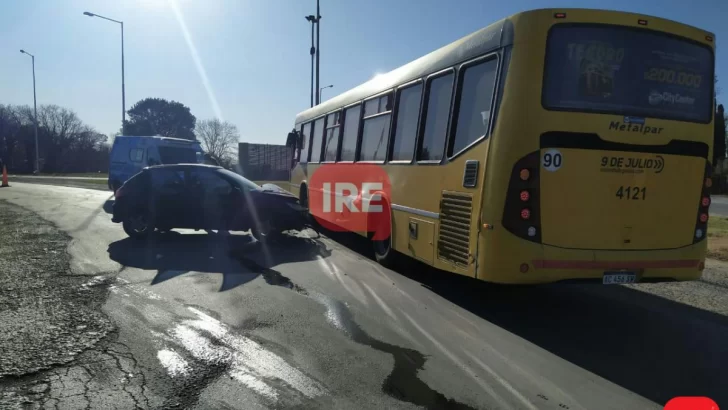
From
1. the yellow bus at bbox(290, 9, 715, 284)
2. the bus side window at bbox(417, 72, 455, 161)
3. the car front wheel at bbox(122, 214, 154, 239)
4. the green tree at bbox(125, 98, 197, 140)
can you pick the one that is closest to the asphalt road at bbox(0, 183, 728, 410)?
the yellow bus at bbox(290, 9, 715, 284)

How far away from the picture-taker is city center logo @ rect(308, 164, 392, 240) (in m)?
7.76

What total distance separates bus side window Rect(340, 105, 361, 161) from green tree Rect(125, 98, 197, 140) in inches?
2528

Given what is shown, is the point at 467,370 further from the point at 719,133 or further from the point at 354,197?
the point at 354,197

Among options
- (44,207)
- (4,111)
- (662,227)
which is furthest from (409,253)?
(4,111)

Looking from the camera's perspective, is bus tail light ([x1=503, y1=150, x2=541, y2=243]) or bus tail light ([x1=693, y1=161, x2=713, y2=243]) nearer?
bus tail light ([x1=503, y1=150, x2=541, y2=243])

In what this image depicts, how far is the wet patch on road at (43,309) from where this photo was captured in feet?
13.4

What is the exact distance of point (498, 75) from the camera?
16.4 feet

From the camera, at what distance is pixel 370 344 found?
4.57 m

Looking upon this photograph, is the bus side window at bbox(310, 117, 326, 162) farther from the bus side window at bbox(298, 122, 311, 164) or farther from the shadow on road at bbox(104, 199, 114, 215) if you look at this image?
the shadow on road at bbox(104, 199, 114, 215)

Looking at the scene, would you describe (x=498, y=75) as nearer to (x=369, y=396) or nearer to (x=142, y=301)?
(x=369, y=396)

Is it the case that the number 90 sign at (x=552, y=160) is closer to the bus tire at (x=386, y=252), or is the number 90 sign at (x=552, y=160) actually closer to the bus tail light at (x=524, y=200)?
the bus tail light at (x=524, y=200)

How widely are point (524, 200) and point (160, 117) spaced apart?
7252 centimetres

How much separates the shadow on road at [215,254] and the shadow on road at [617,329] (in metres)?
2.35

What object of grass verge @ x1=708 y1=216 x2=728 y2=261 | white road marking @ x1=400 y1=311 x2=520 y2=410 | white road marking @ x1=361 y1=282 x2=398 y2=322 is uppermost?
grass verge @ x1=708 y1=216 x2=728 y2=261
